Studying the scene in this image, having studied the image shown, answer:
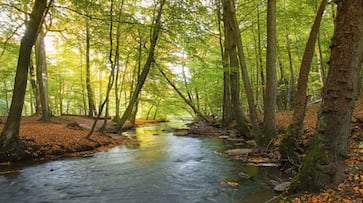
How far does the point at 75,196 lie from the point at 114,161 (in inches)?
142

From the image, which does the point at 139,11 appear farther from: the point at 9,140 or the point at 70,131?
the point at 9,140

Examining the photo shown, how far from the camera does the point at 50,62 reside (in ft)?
81.3

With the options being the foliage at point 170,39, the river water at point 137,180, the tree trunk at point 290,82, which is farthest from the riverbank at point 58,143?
the tree trunk at point 290,82

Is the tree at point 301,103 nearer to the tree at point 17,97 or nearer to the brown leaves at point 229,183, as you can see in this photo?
the brown leaves at point 229,183

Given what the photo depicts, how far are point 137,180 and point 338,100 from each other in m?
5.09

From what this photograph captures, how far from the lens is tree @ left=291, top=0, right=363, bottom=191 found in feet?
13.0

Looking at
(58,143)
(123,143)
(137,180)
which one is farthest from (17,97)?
(123,143)

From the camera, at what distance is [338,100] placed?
13.4ft

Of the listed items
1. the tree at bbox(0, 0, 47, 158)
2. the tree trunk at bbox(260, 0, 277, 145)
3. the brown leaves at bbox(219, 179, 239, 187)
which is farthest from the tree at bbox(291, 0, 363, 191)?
the tree at bbox(0, 0, 47, 158)

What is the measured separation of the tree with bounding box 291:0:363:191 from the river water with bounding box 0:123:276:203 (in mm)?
1451

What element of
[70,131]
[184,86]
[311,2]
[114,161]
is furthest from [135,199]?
[184,86]

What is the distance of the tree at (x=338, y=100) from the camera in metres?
3.97

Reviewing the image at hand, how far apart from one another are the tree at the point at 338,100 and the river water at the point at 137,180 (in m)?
1.45

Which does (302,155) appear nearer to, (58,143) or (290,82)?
(58,143)
